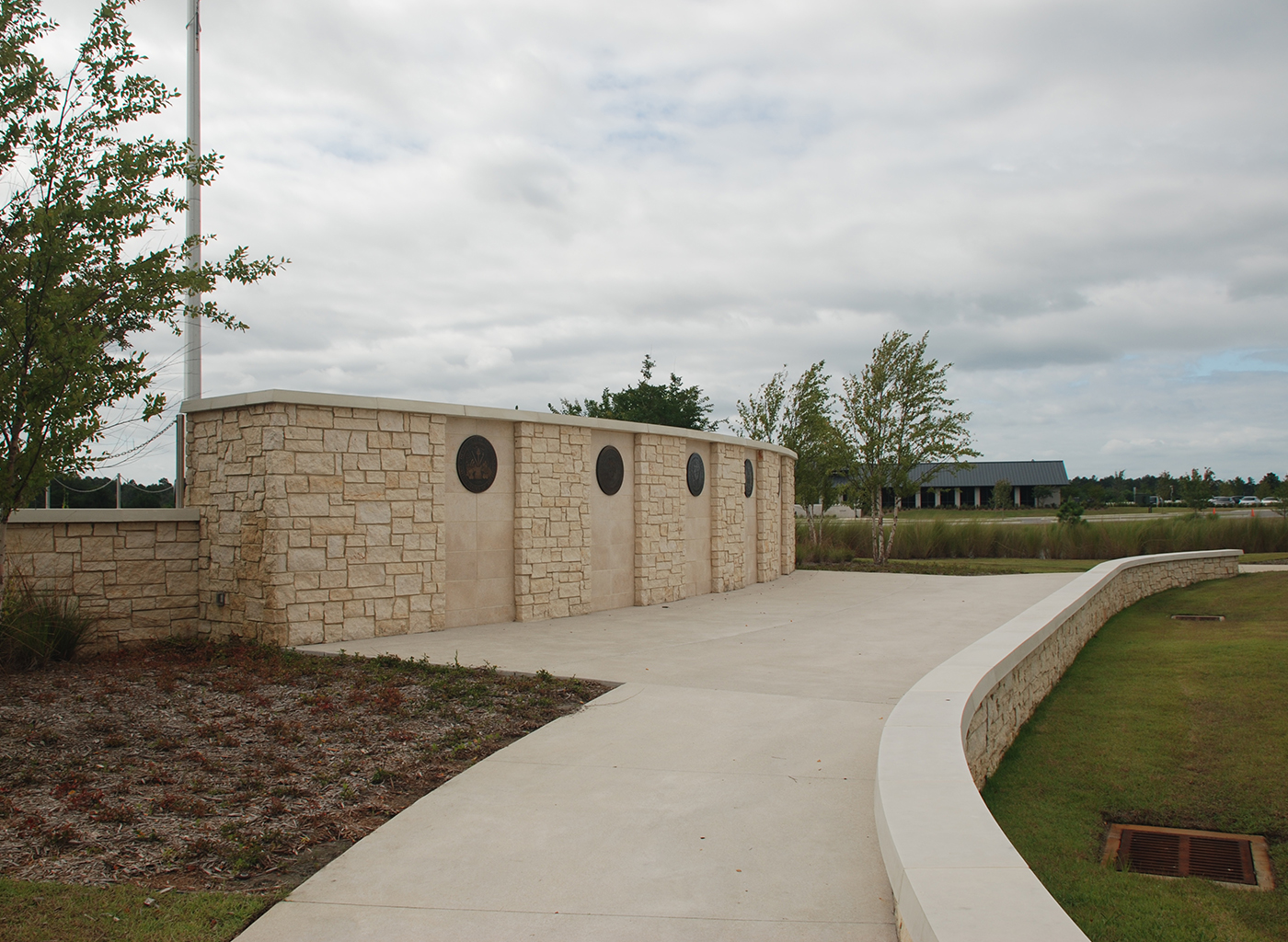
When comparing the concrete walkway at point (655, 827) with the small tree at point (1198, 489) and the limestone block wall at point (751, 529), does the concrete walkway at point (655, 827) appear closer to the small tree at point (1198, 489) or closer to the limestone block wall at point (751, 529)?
the limestone block wall at point (751, 529)

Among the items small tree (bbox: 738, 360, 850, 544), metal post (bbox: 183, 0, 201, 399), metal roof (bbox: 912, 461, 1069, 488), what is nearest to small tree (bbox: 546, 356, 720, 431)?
small tree (bbox: 738, 360, 850, 544)

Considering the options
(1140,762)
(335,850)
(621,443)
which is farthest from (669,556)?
(335,850)

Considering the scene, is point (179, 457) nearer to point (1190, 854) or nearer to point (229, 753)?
point (229, 753)

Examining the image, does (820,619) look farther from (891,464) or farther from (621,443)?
(891,464)

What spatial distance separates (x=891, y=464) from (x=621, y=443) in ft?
41.0

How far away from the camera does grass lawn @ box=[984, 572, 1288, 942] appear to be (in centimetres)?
434

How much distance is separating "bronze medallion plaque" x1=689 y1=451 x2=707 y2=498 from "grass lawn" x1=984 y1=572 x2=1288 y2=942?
681cm

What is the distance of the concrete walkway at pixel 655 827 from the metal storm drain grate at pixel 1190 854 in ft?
5.24

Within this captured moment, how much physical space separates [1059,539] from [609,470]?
60.8 feet

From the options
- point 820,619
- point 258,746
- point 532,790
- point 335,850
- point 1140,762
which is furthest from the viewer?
point 820,619

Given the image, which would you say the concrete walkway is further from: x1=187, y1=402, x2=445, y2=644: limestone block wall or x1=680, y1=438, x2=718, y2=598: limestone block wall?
x1=680, y1=438, x2=718, y2=598: limestone block wall

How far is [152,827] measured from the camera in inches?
171

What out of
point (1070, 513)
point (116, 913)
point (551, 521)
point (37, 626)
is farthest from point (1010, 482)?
point (116, 913)

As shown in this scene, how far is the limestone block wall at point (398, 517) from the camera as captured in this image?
30.9 feet
